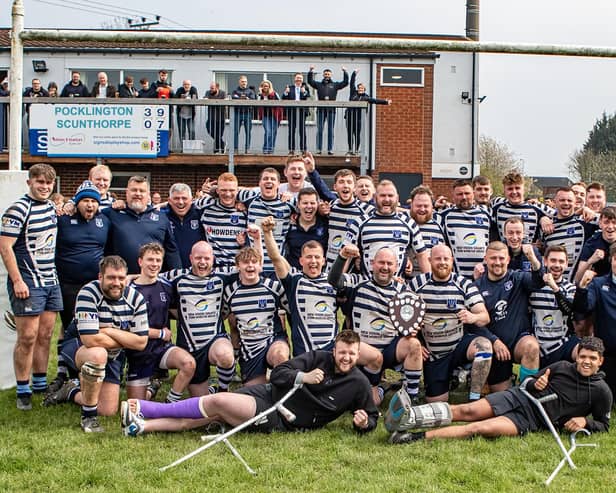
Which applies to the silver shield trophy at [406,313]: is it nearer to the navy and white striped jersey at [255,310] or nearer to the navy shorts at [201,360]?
the navy and white striped jersey at [255,310]

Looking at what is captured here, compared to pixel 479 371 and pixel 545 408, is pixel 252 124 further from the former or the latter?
pixel 545 408

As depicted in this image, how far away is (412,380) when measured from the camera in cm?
633

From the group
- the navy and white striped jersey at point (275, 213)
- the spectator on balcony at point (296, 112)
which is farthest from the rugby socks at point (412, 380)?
the spectator on balcony at point (296, 112)

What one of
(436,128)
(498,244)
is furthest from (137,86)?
(498,244)

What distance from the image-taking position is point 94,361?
227 inches

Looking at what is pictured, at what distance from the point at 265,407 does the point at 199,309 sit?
125cm

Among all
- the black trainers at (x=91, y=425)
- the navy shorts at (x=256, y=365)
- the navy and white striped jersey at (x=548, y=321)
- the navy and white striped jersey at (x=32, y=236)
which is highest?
the navy and white striped jersey at (x=32, y=236)

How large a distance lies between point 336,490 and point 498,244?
2920mm

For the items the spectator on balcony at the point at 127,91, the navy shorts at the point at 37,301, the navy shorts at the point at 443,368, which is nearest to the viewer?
the navy shorts at the point at 37,301

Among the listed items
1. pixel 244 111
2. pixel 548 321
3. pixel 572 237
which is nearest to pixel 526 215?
pixel 572 237

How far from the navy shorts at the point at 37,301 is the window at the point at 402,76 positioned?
1372cm

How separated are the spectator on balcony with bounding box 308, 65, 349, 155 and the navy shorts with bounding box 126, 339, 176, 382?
10.5 metres

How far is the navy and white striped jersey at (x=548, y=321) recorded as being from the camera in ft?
21.8

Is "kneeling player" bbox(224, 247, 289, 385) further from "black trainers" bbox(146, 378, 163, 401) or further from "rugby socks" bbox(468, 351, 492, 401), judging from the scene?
"rugby socks" bbox(468, 351, 492, 401)
